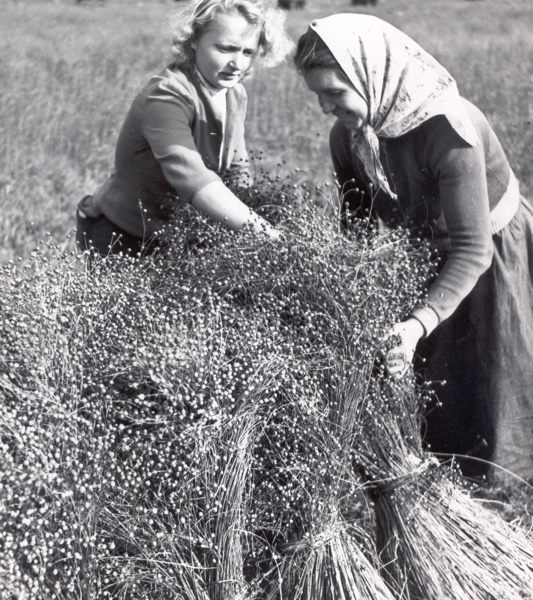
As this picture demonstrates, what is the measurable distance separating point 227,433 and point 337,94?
1.00 metres

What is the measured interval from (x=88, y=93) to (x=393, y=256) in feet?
14.0

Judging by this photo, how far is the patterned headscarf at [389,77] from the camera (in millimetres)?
2176

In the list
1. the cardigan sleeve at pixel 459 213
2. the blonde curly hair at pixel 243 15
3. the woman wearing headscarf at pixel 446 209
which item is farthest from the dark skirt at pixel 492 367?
the blonde curly hair at pixel 243 15

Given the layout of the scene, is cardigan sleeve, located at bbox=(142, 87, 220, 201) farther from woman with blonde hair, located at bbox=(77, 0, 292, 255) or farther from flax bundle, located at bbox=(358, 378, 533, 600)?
flax bundle, located at bbox=(358, 378, 533, 600)

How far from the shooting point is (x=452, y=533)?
2.14 m

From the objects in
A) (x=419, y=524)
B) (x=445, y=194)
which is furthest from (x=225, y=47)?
(x=419, y=524)

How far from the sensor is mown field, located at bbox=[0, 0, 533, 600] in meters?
1.70

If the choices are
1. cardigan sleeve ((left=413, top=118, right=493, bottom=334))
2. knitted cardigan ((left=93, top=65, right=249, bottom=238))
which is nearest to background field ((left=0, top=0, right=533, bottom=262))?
knitted cardigan ((left=93, top=65, right=249, bottom=238))

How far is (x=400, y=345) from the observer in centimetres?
203

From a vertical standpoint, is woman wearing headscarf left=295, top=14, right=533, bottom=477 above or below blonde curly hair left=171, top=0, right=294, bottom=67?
below

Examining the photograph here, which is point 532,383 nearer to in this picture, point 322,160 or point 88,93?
point 322,160

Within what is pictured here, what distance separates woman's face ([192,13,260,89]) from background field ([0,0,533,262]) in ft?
6.38

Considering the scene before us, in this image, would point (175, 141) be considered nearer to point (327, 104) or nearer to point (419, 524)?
point (327, 104)

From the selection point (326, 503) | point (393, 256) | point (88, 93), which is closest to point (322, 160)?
point (88, 93)
